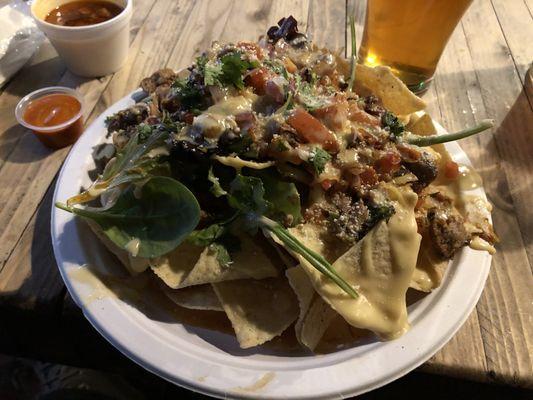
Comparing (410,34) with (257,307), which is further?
(410,34)

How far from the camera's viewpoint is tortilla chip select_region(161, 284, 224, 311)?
133 centimetres

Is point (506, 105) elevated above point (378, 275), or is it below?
below

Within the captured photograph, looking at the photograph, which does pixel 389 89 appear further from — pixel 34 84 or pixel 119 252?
pixel 34 84

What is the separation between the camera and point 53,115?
204cm

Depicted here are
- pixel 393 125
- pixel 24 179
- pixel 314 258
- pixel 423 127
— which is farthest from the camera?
pixel 24 179

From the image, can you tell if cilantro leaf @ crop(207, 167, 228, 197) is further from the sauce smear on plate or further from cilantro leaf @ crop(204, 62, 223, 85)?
the sauce smear on plate

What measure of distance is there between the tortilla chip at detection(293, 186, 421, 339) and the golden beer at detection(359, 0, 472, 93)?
1052 millimetres

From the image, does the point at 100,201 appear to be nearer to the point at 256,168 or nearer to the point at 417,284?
the point at 256,168

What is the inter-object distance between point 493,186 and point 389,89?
0.63 metres

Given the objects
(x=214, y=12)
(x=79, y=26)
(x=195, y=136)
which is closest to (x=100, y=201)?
(x=195, y=136)

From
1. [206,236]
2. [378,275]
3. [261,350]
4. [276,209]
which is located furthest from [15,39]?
[378,275]

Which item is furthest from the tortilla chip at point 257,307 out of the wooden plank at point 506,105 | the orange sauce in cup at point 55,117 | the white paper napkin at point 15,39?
the white paper napkin at point 15,39

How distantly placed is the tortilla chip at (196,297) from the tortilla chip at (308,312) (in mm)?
228

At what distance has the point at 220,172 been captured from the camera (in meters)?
1.42
